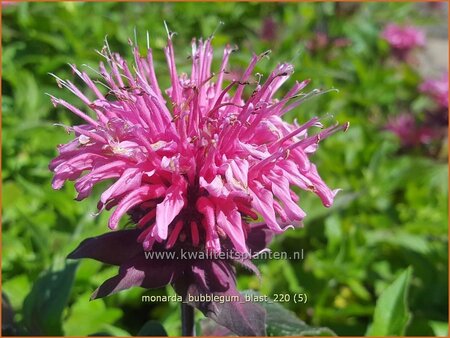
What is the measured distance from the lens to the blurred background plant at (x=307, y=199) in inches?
47.3

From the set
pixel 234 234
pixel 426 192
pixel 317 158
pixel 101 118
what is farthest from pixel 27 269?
pixel 426 192

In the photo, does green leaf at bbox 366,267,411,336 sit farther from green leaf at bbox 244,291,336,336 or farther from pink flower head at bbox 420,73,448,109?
pink flower head at bbox 420,73,448,109

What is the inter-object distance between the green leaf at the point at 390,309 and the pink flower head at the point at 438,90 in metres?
1.29

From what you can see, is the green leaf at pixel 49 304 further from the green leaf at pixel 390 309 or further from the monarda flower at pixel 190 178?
the green leaf at pixel 390 309

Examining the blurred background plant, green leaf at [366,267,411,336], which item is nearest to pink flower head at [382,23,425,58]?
the blurred background plant

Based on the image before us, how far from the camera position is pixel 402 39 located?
2.75m

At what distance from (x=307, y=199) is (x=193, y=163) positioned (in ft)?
2.84

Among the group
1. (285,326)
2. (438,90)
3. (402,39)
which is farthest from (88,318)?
(402,39)

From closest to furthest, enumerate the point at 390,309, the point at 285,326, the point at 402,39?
the point at 285,326, the point at 390,309, the point at 402,39

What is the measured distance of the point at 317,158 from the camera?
1.77 m

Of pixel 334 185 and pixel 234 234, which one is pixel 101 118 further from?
pixel 334 185

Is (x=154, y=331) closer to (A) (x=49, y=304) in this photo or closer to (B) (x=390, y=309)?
(A) (x=49, y=304)

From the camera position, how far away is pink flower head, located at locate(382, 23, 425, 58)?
2.73 meters

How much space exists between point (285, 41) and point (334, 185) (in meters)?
0.65
